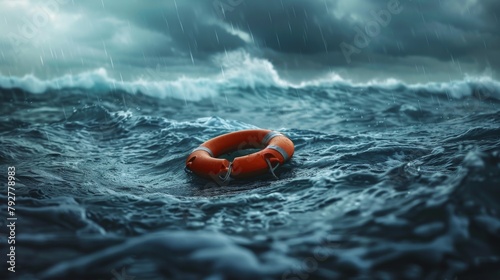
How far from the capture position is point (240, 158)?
18.8 ft

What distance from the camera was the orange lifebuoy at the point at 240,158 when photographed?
566cm

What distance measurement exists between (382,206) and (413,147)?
12.9ft

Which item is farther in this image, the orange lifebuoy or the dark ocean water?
the orange lifebuoy

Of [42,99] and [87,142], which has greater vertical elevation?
[42,99]

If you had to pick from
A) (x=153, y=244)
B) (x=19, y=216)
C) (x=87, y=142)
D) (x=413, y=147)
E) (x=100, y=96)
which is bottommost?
(x=413, y=147)

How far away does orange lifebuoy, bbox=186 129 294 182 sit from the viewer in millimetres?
5664

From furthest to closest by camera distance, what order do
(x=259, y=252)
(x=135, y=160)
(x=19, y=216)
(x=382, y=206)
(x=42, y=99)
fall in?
(x=42, y=99) → (x=135, y=160) → (x=19, y=216) → (x=382, y=206) → (x=259, y=252)

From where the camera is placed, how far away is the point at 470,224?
103 inches

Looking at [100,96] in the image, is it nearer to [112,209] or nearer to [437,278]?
[112,209]

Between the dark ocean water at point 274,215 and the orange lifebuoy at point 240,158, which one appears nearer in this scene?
the dark ocean water at point 274,215

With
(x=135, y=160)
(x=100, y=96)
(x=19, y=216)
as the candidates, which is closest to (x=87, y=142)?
(x=135, y=160)

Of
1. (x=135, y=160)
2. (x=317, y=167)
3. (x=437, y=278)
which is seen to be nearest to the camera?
(x=437, y=278)

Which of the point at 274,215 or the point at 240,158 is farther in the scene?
the point at 240,158

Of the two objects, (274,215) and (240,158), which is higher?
(240,158)
